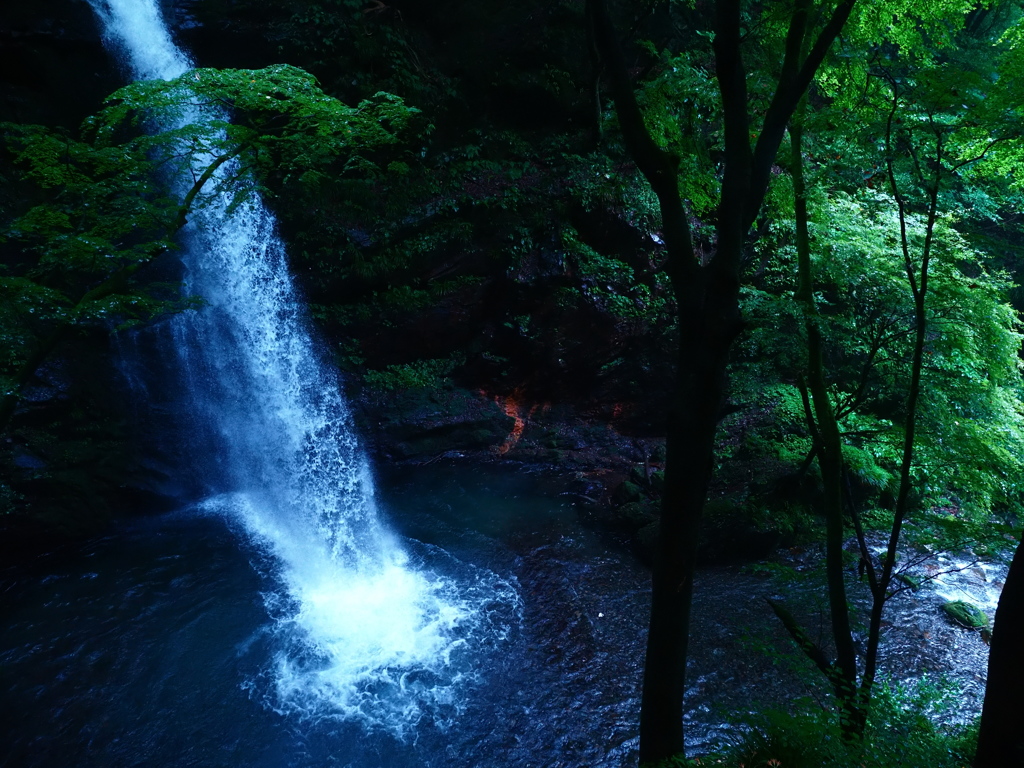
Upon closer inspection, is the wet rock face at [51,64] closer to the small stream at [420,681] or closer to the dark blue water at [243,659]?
the dark blue water at [243,659]

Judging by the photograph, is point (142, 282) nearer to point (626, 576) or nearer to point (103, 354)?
point (103, 354)

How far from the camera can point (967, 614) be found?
704cm

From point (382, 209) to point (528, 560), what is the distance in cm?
873

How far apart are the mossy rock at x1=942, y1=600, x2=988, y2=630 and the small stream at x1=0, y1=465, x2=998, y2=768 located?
0.79 ft

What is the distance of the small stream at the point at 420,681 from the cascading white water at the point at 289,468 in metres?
0.39

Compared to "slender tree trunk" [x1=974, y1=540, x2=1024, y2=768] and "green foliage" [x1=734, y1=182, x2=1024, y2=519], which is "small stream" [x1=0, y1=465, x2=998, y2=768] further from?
"green foliage" [x1=734, y1=182, x2=1024, y2=519]

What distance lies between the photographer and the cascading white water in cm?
723

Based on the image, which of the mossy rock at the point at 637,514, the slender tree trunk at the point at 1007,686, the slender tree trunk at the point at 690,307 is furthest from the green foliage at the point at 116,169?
the slender tree trunk at the point at 1007,686

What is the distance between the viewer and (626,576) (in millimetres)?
8258

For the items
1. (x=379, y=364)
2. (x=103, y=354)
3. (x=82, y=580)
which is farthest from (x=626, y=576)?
(x=103, y=354)

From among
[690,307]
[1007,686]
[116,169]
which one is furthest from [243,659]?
[1007,686]

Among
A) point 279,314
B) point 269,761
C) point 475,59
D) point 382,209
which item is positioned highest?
point 475,59

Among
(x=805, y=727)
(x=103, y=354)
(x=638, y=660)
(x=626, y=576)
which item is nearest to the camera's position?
(x=805, y=727)

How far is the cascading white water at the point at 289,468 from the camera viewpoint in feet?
23.7
